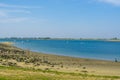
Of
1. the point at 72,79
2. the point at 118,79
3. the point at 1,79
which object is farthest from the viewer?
the point at 118,79

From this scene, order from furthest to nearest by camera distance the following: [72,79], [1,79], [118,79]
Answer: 1. [118,79]
2. [72,79]
3. [1,79]

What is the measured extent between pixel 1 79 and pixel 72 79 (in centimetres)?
544

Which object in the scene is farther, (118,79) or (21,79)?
(118,79)

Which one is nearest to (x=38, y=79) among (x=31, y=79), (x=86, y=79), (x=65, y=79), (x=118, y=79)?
(x=31, y=79)

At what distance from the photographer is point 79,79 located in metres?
23.7

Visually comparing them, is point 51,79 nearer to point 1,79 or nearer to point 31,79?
point 31,79

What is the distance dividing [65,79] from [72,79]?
0.60 metres

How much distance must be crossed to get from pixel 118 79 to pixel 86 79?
133 inches

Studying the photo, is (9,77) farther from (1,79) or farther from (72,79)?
(72,79)

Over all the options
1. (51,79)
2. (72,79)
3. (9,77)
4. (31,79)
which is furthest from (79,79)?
(9,77)

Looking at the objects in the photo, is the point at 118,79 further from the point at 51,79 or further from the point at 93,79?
the point at 51,79

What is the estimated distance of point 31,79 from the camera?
880 inches

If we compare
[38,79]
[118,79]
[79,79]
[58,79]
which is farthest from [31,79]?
[118,79]

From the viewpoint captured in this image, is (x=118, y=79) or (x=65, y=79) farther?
(x=118, y=79)
